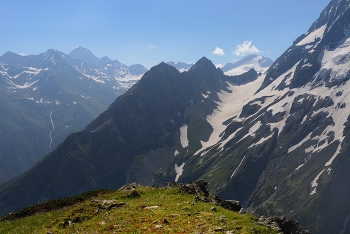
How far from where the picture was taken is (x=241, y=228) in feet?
72.5

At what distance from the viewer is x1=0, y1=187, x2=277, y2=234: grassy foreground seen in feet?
72.5

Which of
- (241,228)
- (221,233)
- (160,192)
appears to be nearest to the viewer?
(221,233)

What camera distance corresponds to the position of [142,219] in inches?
949

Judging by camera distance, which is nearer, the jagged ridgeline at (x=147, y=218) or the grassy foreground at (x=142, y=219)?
the grassy foreground at (x=142, y=219)

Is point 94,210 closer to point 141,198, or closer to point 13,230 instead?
point 141,198

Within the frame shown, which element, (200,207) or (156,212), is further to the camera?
(200,207)

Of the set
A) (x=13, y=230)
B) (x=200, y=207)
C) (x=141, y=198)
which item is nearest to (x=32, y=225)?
(x=13, y=230)

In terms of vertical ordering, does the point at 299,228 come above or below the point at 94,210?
below

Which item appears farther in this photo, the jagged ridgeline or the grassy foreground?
the jagged ridgeline

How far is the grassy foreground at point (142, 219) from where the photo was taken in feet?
72.5

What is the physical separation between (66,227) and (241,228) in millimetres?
16167

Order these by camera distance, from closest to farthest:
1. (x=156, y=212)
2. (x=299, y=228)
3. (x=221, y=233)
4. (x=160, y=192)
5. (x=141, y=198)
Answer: (x=221, y=233), (x=156, y=212), (x=299, y=228), (x=141, y=198), (x=160, y=192)

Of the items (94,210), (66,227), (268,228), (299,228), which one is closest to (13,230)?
(66,227)

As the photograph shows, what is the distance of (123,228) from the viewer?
22.6 metres
